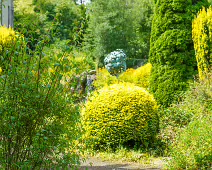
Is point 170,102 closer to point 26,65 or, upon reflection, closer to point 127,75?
point 127,75

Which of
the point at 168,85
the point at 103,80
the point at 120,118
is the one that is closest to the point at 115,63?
the point at 103,80

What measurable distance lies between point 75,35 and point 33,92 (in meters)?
0.62

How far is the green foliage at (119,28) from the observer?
23.3 metres

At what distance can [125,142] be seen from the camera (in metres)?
6.89

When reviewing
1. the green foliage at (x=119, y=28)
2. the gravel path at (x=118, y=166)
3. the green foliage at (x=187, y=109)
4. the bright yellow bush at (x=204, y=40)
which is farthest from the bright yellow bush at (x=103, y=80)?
the green foliage at (x=119, y=28)

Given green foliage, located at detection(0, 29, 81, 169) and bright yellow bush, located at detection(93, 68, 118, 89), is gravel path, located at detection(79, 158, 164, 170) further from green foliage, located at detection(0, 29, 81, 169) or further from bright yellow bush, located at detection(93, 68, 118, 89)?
bright yellow bush, located at detection(93, 68, 118, 89)

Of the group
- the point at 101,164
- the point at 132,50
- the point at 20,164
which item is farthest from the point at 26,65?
the point at 132,50

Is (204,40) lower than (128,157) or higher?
higher

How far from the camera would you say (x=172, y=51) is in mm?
8195

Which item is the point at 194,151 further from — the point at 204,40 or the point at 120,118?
the point at 204,40

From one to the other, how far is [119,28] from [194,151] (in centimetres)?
1924

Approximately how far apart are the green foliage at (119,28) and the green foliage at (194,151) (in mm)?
18158

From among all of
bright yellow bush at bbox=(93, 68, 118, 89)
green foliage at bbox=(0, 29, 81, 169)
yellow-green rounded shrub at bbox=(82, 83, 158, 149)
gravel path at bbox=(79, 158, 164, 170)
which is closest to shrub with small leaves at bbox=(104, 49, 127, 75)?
bright yellow bush at bbox=(93, 68, 118, 89)

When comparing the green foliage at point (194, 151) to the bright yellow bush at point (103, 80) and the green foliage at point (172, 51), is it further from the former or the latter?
the bright yellow bush at point (103, 80)
